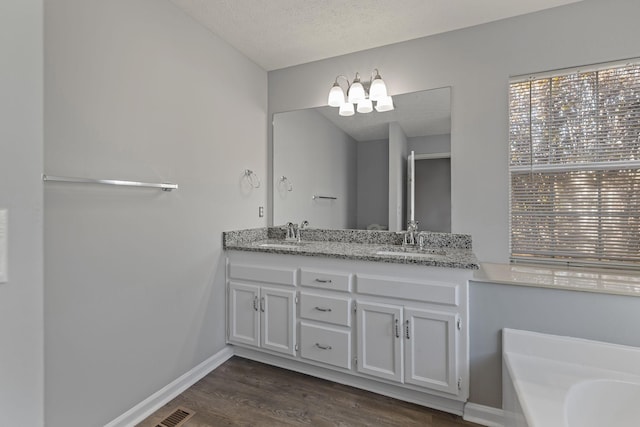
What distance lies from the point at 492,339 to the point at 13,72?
2.19 meters

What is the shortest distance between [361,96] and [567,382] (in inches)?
80.9

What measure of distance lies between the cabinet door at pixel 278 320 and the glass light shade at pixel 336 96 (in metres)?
1.47

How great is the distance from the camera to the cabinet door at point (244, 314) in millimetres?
2238

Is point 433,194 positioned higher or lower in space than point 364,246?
higher

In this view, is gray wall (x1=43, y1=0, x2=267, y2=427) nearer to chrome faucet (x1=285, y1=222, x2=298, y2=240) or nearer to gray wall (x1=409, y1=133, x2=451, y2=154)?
chrome faucet (x1=285, y1=222, x2=298, y2=240)

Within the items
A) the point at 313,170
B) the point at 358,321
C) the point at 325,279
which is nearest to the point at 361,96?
the point at 313,170

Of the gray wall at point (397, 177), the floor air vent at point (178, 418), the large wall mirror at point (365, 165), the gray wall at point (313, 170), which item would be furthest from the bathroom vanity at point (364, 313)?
the floor air vent at point (178, 418)

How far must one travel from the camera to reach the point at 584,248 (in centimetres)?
190

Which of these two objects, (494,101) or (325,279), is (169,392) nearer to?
(325,279)

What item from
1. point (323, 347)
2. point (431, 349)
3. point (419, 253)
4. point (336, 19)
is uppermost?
point (336, 19)

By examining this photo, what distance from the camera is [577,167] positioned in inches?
74.9

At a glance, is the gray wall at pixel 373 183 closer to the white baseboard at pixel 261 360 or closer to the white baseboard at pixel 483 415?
the white baseboard at pixel 261 360

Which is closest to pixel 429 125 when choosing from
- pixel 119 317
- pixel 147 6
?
pixel 147 6

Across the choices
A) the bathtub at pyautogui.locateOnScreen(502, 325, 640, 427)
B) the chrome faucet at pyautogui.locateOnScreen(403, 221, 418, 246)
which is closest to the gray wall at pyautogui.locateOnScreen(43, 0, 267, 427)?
the chrome faucet at pyautogui.locateOnScreen(403, 221, 418, 246)
